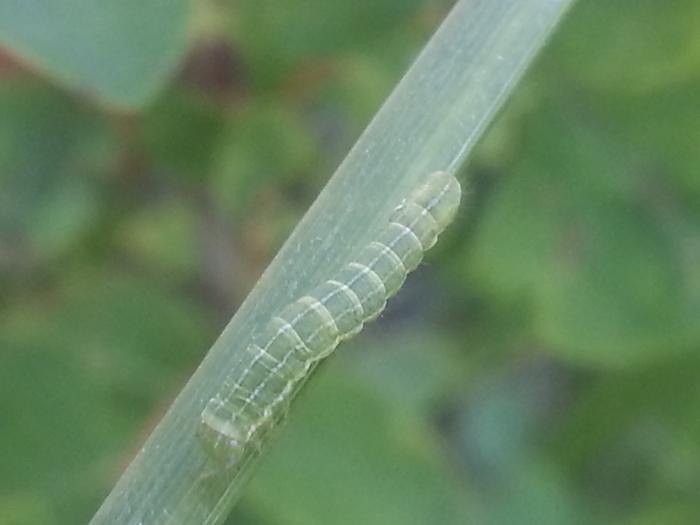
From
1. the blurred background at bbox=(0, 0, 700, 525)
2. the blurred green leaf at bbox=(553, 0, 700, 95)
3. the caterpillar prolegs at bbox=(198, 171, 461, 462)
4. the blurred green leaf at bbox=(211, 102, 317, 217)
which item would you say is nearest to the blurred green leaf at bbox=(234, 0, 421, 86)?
the blurred background at bbox=(0, 0, 700, 525)

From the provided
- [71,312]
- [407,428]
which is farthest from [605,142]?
[71,312]

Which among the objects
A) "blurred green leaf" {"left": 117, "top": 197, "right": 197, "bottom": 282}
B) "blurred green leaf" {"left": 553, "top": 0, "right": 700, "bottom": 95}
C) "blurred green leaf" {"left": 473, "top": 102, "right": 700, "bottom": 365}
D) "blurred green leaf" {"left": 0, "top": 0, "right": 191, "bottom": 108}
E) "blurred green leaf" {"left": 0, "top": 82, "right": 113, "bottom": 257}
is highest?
"blurred green leaf" {"left": 553, "top": 0, "right": 700, "bottom": 95}

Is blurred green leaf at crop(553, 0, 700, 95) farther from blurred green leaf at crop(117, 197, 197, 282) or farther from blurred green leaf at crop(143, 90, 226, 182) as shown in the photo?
blurred green leaf at crop(117, 197, 197, 282)

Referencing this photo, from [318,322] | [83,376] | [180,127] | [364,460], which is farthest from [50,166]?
[318,322]

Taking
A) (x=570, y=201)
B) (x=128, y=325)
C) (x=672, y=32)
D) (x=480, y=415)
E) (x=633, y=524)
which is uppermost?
(x=672, y=32)

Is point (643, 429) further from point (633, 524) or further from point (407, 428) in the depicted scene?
point (407, 428)

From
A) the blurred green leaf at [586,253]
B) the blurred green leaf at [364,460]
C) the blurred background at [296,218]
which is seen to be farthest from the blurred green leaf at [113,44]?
the blurred green leaf at [586,253]
